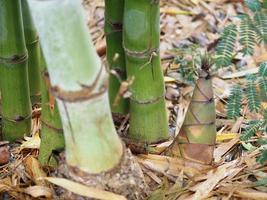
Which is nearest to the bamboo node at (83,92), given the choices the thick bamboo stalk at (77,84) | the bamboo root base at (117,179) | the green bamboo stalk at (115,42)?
the thick bamboo stalk at (77,84)

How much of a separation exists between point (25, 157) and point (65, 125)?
0.31m

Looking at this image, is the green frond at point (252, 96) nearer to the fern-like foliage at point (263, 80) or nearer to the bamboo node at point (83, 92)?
the fern-like foliage at point (263, 80)

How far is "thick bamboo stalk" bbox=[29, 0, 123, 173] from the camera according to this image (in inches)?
34.8

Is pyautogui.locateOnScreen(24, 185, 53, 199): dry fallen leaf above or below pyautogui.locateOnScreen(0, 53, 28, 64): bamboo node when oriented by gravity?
below

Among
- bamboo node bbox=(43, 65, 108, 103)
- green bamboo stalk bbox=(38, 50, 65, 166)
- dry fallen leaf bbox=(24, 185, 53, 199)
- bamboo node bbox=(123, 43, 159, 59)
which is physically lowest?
dry fallen leaf bbox=(24, 185, 53, 199)

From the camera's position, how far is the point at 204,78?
113 cm

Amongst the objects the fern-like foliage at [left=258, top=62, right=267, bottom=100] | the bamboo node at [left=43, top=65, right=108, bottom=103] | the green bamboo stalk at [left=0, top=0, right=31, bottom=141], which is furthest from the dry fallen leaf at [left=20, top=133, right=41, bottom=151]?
the fern-like foliage at [left=258, top=62, right=267, bottom=100]

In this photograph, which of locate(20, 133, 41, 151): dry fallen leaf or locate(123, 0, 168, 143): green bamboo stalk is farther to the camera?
locate(20, 133, 41, 151): dry fallen leaf

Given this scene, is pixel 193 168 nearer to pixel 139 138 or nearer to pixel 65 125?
pixel 139 138

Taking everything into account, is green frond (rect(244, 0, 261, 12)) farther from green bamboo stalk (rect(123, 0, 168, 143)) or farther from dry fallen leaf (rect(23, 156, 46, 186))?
dry fallen leaf (rect(23, 156, 46, 186))

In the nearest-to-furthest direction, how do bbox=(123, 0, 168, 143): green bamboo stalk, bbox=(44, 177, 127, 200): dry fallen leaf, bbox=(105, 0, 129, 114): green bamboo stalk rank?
bbox=(44, 177, 127, 200): dry fallen leaf, bbox=(123, 0, 168, 143): green bamboo stalk, bbox=(105, 0, 129, 114): green bamboo stalk

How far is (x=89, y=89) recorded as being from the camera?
36.4 inches

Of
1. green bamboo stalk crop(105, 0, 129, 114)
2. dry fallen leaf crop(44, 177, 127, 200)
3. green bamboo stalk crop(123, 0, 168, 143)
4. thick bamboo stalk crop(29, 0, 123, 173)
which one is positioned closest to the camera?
thick bamboo stalk crop(29, 0, 123, 173)

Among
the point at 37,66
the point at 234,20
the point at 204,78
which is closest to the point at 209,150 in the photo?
the point at 204,78
